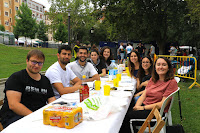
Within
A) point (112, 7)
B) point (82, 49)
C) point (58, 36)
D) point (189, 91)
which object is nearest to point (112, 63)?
point (82, 49)

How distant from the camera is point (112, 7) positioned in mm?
18750

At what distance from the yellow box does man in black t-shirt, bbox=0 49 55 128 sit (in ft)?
2.96

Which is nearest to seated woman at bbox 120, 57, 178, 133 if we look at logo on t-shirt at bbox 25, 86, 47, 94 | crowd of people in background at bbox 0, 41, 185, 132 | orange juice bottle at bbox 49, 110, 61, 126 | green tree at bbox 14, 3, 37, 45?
crowd of people in background at bbox 0, 41, 185, 132

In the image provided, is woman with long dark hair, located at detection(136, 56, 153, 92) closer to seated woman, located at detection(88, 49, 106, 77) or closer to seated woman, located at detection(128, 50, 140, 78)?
seated woman, located at detection(128, 50, 140, 78)

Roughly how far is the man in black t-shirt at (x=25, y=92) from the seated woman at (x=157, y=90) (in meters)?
1.39

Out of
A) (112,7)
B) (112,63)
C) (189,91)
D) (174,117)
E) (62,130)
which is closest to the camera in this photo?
(62,130)

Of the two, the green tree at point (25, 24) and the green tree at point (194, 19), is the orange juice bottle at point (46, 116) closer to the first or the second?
the green tree at point (194, 19)

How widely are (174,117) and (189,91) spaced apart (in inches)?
131

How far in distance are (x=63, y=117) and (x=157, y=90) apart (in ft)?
6.69

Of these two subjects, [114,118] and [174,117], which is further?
[174,117]

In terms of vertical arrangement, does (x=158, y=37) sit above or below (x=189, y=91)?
above

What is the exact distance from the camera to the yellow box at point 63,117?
1.86 m

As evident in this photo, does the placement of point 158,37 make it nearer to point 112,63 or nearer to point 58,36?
point 112,63

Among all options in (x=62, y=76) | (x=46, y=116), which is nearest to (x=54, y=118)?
(x=46, y=116)
